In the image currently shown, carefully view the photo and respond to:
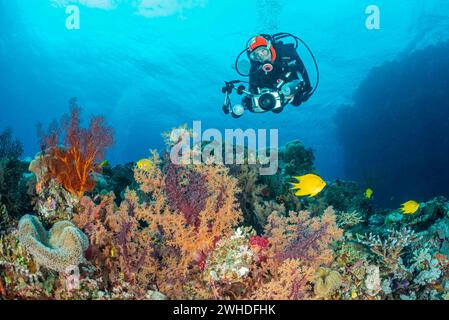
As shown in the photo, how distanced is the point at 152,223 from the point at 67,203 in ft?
4.85

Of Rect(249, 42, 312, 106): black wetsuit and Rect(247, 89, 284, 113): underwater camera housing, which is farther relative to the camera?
Rect(249, 42, 312, 106): black wetsuit

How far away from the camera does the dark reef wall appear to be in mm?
23422

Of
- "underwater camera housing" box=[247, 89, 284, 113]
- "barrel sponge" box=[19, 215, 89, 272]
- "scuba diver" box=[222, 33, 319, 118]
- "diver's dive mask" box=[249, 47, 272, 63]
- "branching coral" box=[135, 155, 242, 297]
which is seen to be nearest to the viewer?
"barrel sponge" box=[19, 215, 89, 272]

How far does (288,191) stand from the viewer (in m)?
5.88

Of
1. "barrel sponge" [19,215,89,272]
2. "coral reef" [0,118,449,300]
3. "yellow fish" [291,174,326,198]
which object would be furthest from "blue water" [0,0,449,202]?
"yellow fish" [291,174,326,198]

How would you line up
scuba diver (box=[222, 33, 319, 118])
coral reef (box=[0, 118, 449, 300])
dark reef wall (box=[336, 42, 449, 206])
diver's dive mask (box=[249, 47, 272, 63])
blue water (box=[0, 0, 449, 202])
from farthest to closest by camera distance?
1. blue water (box=[0, 0, 449, 202])
2. dark reef wall (box=[336, 42, 449, 206])
3. diver's dive mask (box=[249, 47, 272, 63])
4. scuba diver (box=[222, 33, 319, 118])
5. coral reef (box=[0, 118, 449, 300])

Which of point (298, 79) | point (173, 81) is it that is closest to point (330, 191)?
point (298, 79)

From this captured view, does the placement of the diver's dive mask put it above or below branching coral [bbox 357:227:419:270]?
above

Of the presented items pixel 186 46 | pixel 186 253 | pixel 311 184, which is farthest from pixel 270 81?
pixel 186 46

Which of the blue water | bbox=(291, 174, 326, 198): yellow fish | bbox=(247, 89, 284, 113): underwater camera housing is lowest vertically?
bbox=(291, 174, 326, 198): yellow fish

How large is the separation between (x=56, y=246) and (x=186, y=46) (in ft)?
99.9

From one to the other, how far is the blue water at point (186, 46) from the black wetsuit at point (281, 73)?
17.2 meters

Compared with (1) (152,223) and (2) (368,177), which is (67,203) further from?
(2) (368,177)

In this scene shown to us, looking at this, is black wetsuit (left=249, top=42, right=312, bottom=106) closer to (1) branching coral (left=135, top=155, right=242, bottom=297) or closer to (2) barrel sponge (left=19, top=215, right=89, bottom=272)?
(1) branching coral (left=135, top=155, right=242, bottom=297)
